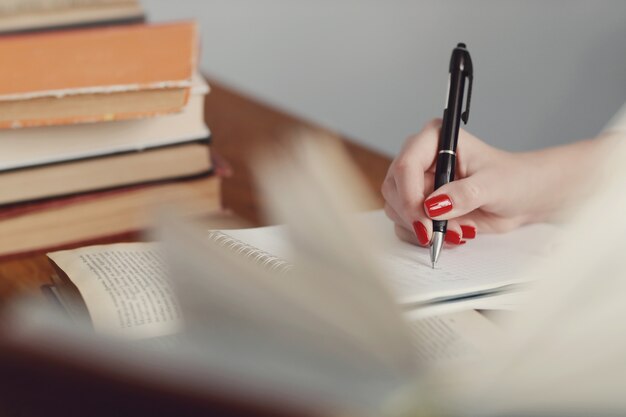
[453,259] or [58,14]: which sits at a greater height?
[58,14]

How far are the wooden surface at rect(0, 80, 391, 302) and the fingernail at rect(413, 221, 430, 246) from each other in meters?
0.22

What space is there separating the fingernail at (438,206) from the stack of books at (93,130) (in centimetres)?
25

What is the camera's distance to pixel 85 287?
2.20 ft

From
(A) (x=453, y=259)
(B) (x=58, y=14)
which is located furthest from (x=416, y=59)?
(A) (x=453, y=259)

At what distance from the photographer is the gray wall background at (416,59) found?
2.12 m

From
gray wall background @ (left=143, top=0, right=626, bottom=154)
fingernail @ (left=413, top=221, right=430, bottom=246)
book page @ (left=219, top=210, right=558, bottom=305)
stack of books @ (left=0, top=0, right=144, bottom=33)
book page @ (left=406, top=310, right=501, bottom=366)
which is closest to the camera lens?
book page @ (left=406, top=310, right=501, bottom=366)

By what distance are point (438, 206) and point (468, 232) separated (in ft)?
0.21

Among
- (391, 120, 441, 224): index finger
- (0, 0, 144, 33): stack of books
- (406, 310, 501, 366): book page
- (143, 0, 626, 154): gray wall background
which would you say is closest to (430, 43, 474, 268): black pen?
(391, 120, 441, 224): index finger

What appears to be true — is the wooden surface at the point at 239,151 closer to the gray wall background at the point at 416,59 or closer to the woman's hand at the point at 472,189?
the woman's hand at the point at 472,189

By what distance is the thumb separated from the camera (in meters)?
0.79

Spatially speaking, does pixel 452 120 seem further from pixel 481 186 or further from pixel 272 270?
pixel 272 270

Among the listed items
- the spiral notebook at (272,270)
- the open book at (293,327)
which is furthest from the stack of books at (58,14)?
the open book at (293,327)

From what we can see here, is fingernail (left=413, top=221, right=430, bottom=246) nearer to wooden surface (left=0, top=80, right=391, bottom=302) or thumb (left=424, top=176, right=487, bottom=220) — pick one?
thumb (left=424, top=176, right=487, bottom=220)

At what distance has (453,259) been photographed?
78cm
